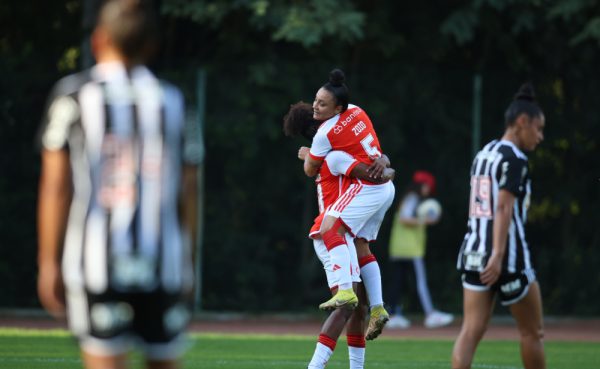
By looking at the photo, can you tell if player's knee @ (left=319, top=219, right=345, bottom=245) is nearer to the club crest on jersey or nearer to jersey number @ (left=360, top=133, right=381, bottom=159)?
jersey number @ (left=360, top=133, right=381, bottom=159)

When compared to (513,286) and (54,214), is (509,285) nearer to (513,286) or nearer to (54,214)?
(513,286)

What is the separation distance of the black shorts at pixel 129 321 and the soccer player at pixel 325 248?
14.5ft

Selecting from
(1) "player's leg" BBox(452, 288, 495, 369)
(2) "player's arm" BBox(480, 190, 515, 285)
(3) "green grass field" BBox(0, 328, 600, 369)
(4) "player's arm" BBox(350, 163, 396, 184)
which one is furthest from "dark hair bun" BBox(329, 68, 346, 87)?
(3) "green grass field" BBox(0, 328, 600, 369)

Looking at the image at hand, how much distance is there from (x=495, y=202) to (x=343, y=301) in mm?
1792

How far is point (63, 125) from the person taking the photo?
4.86 metres

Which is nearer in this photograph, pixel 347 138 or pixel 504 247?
pixel 504 247

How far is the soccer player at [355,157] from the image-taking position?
948cm

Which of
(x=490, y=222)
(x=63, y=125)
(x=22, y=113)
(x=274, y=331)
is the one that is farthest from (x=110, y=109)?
(x=22, y=113)

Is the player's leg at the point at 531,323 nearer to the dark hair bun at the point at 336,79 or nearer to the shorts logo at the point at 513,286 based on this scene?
the shorts logo at the point at 513,286

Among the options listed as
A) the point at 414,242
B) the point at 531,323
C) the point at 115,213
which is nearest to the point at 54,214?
the point at 115,213

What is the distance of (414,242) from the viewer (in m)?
18.1

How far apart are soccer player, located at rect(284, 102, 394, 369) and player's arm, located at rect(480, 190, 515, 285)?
185 centimetres

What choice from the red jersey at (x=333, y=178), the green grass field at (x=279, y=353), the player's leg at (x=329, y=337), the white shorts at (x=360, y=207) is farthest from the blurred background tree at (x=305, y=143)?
the player's leg at (x=329, y=337)

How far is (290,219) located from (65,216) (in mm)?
14068
